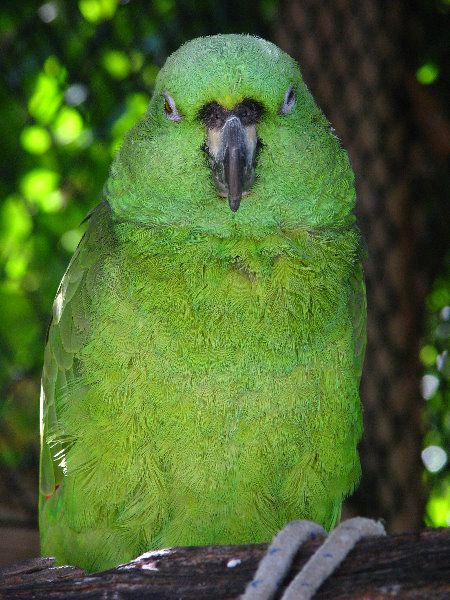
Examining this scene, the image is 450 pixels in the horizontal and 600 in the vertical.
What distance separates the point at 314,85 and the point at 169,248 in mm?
1544

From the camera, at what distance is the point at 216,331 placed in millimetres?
1550

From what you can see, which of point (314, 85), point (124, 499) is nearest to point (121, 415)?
point (124, 499)

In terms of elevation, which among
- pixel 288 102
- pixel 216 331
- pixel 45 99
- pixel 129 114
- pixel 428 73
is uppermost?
pixel 45 99

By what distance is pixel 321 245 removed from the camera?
1.67 metres

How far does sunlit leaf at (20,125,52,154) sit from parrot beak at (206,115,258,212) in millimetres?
1870

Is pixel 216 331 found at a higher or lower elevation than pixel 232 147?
lower

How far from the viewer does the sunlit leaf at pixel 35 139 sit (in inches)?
126

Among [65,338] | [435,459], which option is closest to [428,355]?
[435,459]

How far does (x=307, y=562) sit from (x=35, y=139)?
2.63 m

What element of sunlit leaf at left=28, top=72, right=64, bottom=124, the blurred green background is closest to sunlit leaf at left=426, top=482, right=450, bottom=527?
the blurred green background

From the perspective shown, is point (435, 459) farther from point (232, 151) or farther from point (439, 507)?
point (232, 151)

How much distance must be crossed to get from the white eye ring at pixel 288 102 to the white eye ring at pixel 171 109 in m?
0.24

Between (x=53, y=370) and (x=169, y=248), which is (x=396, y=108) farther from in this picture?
(x=53, y=370)

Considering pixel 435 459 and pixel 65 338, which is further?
pixel 435 459
